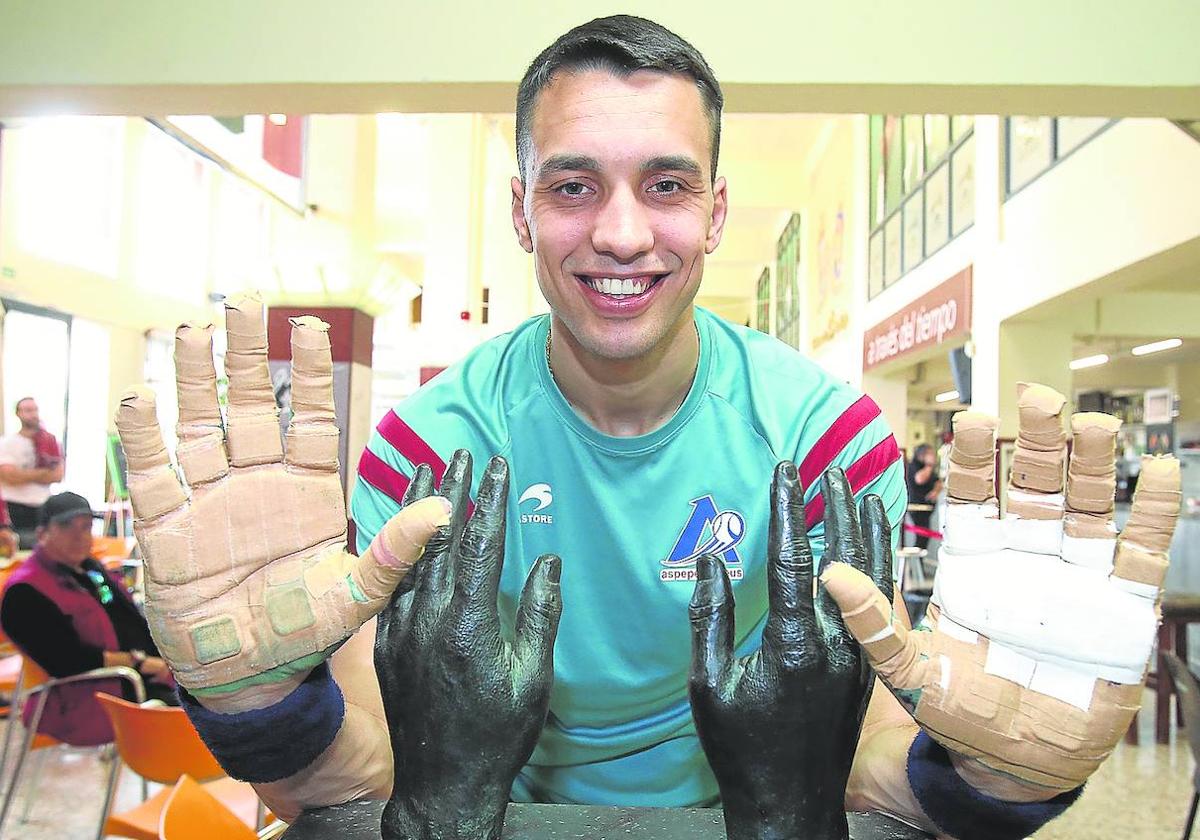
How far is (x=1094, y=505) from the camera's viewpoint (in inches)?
32.5

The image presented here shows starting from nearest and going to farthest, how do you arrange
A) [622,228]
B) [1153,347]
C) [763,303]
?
[622,228], [1153,347], [763,303]

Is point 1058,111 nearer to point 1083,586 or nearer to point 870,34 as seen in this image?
point 870,34

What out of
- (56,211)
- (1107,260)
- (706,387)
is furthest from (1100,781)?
(56,211)

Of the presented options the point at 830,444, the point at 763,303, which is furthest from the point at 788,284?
the point at 830,444

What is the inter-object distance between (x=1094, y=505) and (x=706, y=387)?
0.55 meters

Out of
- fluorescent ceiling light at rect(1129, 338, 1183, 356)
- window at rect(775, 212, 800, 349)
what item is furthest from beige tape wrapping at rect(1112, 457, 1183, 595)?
window at rect(775, 212, 800, 349)

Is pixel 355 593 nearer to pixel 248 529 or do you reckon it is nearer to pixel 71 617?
pixel 248 529

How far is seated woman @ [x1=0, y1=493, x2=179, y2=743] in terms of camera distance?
3025 millimetres

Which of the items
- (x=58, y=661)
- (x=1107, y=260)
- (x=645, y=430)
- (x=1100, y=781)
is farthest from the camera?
(x=1107, y=260)

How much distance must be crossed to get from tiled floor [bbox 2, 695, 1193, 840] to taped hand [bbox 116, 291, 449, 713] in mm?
2877

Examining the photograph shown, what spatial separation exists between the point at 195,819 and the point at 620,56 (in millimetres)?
1384

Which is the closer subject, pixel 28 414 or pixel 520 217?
pixel 520 217

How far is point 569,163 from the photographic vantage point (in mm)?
1062

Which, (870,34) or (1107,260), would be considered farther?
(1107,260)
